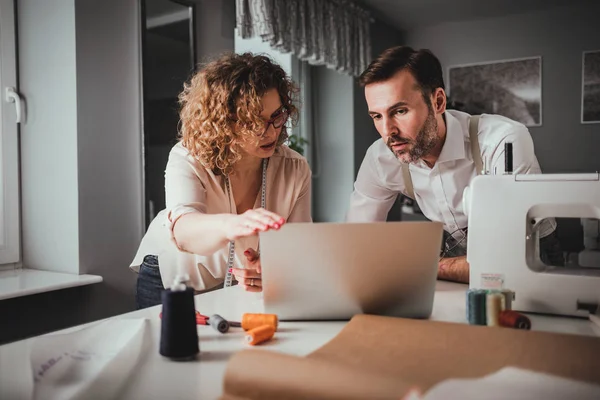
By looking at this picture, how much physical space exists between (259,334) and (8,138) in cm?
205

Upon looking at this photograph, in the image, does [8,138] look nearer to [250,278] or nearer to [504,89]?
[250,278]

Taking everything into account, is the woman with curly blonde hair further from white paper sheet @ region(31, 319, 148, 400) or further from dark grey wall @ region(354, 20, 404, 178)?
dark grey wall @ region(354, 20, 404, 178)

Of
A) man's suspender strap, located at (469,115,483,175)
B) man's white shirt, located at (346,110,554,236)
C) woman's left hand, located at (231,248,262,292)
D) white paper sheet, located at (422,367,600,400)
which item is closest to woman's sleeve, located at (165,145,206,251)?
woman's left hand, located at (231,248,262,292)

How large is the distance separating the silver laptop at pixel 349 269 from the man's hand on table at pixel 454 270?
0.43 meters

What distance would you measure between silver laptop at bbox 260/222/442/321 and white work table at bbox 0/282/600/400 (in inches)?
2.1

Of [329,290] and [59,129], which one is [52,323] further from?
[329,290]

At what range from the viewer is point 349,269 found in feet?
3.32

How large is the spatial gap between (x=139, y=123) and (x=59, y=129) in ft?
1.26

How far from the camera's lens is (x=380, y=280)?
103 centimetres

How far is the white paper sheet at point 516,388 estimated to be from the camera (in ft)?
2.07

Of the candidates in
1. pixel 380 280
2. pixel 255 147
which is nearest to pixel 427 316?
pixel 380 280

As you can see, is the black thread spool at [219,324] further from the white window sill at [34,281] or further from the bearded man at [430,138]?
the white window sill at [34,281]

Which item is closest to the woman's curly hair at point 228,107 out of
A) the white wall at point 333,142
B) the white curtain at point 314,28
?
the white curtain at point 314,28

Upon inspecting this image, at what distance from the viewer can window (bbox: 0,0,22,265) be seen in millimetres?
2453
